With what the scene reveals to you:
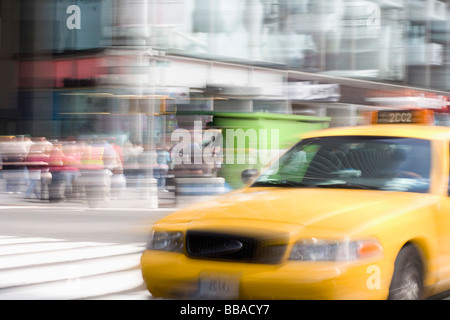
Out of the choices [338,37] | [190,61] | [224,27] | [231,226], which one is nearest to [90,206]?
[190,61]

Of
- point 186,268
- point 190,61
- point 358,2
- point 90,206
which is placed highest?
point 358,2

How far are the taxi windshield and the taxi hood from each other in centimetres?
20

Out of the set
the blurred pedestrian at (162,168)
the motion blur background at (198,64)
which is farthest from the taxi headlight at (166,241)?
the blurred pedestrian at (162,168)

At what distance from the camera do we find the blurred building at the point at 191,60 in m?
25.2

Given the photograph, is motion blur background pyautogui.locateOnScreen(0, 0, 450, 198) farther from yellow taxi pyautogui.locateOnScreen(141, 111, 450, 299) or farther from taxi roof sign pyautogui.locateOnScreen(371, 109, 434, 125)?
yellow taxi pyautogui.locateOnScreen(141, 111, 450, 299)

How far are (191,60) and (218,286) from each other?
2414cm

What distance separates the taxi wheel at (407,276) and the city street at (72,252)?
1.81 meters

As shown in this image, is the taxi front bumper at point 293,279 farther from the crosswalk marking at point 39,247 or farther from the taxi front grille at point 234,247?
the crosswalk marking at point 39,247

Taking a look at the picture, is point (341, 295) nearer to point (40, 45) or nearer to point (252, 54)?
point (252, 54)

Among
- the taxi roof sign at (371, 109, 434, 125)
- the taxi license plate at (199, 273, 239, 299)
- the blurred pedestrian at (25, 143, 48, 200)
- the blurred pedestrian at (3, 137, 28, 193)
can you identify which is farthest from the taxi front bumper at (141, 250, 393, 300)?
the blurred pedestrian at (3, 137, 28, 193)

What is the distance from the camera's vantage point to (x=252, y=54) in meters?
31.1

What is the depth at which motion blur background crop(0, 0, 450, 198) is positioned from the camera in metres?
24.4

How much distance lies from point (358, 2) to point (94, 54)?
11737 millimetres

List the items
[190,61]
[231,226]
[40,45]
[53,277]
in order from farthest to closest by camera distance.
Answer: [40,45] → [190,61] → [53,277] → [231,226]
